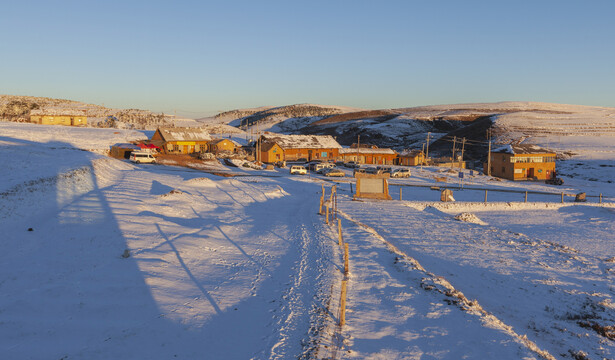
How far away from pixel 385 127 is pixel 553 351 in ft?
574

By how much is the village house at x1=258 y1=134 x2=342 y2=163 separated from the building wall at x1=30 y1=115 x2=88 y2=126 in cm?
4726

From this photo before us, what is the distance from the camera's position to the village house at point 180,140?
66188mm

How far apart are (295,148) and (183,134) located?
23550 mm

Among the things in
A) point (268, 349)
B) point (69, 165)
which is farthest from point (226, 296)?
point (69, 165)

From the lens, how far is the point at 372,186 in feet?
116

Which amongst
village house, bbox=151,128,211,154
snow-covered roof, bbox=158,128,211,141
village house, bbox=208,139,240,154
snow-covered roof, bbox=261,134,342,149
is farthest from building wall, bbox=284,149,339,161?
snow-covered roof, bbox=158,128,211,141

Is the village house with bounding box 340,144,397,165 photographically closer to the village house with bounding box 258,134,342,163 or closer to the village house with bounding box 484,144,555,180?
the village house with bounding box 258,134,342,163

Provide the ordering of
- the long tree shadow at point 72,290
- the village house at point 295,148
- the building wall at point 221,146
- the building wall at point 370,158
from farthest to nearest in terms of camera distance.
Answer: the building wall at point 370,158
the village house at point 295,148
the building wall at point 221,146
the long tree shadow at point 72,290

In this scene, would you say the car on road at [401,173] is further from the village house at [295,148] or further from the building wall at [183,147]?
the building wall at [183,147]

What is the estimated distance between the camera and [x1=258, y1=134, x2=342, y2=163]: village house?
7425cm

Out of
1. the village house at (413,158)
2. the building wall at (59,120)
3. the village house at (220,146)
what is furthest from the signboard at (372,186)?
the building wall at (59,120)

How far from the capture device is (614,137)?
4109 inches

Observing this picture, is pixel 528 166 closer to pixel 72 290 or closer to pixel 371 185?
pixel 371 185

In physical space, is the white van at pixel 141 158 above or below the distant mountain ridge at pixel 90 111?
below
